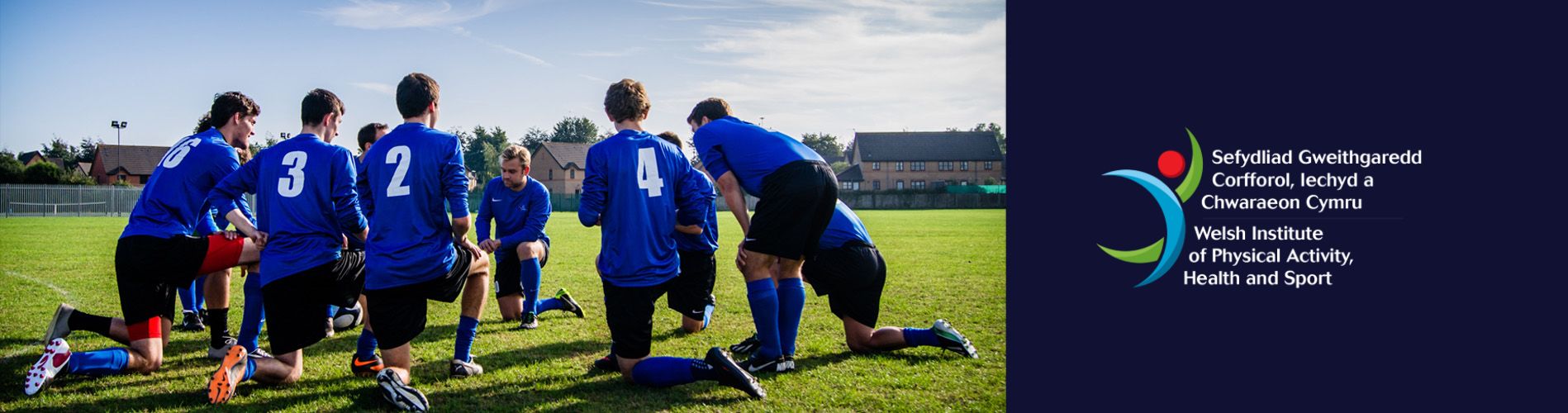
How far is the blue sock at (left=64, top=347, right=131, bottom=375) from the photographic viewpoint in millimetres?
4953

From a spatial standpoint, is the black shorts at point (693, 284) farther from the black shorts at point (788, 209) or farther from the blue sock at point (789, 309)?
the black shorts at point (788, 209)

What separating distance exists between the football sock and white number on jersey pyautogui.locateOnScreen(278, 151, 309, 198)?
1.82 meters

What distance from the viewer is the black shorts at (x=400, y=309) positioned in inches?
187

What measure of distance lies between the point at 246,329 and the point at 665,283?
295 centimetres

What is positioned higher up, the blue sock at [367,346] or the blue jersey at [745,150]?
the blue jersey at [745,150]

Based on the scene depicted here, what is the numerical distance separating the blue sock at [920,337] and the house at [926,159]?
80911mm

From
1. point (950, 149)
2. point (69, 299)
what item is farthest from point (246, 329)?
point (950, 149)

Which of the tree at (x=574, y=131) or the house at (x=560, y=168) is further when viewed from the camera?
the tree at (x=574, y=131)

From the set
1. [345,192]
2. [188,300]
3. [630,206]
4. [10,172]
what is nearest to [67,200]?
[10,172]

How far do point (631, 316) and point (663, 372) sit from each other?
1.17ft
